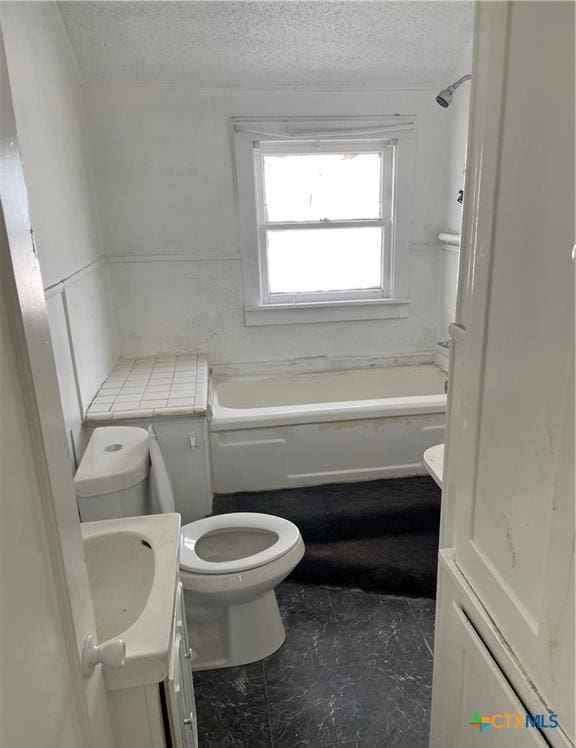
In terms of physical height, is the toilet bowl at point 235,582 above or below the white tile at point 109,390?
below

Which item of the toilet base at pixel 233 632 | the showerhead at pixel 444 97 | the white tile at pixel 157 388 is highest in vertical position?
the showerhead at pixel 444 97

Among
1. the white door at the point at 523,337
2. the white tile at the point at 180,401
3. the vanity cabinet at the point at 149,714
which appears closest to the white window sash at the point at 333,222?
the white tile at the point at 180,401

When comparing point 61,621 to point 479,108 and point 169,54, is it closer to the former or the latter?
point 479,108

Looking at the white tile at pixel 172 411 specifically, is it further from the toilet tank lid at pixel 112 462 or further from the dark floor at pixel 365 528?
the dark floor at pixel 365 528

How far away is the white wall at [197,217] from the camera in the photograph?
2.84 meters

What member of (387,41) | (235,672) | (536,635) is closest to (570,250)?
(536,635)

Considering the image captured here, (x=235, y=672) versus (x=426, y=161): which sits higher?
(x=426, y=161)

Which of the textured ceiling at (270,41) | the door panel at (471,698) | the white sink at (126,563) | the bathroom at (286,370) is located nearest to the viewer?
the bathroom at (286,370)

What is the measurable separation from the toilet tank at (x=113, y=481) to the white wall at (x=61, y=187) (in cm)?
23

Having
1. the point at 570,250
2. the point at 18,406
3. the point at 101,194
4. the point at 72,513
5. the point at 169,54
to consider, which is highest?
the point at 169,54

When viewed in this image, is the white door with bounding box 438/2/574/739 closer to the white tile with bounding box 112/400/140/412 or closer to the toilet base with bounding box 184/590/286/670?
the toilet base with bounding box 184/590/286/670

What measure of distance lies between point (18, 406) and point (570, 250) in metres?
0.65

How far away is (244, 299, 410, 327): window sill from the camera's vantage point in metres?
3.20

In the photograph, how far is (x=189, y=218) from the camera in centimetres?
300
